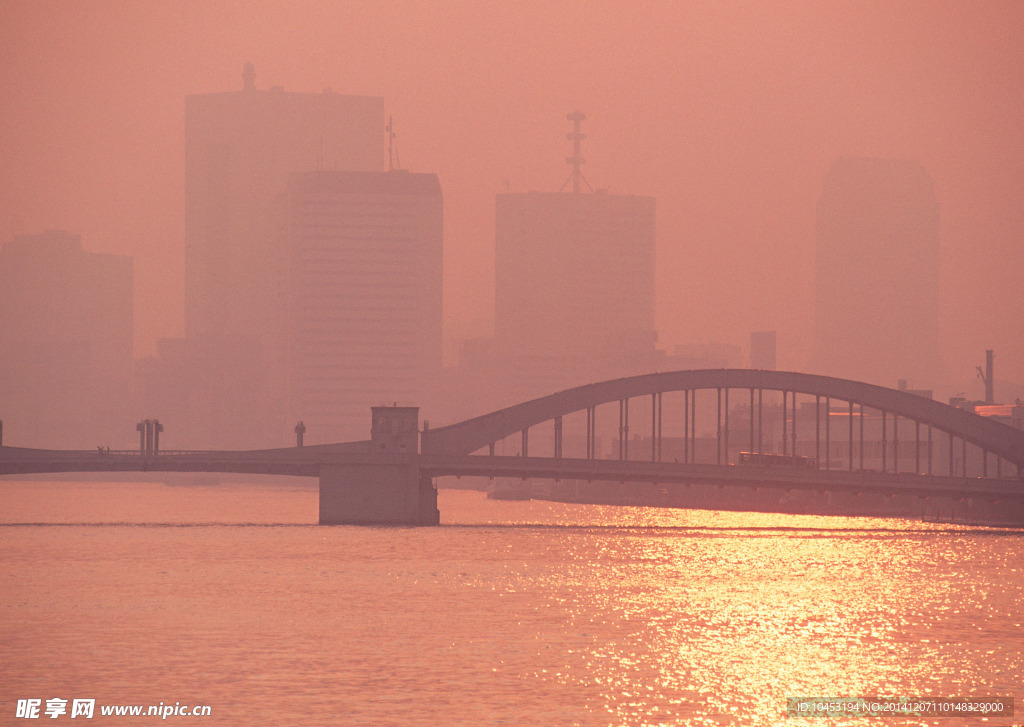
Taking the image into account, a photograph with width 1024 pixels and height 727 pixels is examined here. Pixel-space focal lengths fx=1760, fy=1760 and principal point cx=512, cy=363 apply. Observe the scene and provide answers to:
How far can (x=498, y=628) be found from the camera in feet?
218

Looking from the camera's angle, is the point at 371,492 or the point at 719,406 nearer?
the point at 371,492

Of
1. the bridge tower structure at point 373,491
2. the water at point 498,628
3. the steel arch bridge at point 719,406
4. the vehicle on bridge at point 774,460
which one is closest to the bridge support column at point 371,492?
the bridge tower structure at point 373,491

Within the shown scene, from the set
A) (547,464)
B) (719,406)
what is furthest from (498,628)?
(719,406)

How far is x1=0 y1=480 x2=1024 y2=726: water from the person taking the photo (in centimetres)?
4825

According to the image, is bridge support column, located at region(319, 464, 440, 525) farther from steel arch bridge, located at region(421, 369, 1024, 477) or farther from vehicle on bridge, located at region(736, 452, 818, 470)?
vehicle on bridge, located at region(736, 452, 818, 470)

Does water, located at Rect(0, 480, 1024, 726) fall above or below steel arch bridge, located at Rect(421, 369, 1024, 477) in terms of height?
below

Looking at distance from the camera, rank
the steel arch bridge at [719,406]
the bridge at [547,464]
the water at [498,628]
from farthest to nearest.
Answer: the steel arch bridge at [719,406] → the bridge at [547,464] → the water at [498,628]

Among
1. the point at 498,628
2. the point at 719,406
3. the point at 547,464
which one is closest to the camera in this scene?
the point at 498,628

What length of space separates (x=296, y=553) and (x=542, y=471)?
29580 mm

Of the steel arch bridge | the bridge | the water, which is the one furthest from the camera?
the steel arch bridge

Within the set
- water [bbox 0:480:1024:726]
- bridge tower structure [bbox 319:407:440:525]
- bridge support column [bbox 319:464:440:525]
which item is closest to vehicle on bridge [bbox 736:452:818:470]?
bridge tower structure [bbox 319:407:440:525]

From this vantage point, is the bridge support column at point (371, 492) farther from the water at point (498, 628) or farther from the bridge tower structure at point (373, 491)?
the water at point (498, 628)

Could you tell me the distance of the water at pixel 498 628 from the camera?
4825 cm

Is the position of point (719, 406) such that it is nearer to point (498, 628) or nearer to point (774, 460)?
point (774, 460)
